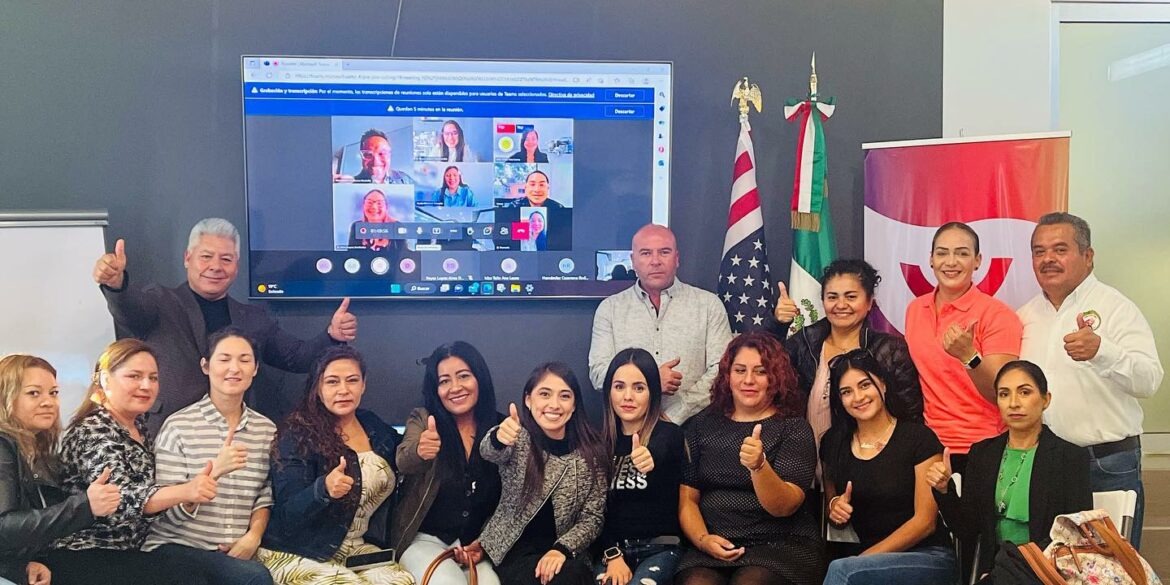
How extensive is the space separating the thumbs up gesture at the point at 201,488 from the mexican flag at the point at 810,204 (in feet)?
7.75

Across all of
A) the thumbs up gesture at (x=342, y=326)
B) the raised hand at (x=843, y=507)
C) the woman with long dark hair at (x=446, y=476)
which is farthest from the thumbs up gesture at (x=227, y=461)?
the raised hand at (x=843, y=507)

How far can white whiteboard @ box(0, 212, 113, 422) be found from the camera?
12.1ft

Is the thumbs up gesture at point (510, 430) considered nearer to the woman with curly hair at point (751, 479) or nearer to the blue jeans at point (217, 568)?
the woman with curly hair at point (751, 479)

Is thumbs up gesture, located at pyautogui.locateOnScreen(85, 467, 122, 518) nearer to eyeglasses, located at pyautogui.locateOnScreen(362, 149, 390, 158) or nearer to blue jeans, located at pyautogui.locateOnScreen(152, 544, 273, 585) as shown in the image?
blue jeans, located at pyautogui.locateOnScreen(152, 544, 273, 585)

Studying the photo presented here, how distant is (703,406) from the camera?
376 cm

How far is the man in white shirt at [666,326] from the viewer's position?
12.5ft

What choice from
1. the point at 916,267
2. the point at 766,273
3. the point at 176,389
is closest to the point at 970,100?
the point at 916,267

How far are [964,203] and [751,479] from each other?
145cm

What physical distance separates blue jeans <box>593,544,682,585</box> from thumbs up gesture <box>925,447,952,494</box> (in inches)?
35.9

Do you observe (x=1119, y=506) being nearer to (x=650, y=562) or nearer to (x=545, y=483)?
(x=650, y=562)

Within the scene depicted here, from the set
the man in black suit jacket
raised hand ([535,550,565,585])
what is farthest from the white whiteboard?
raised hand ([535,550,565,585])

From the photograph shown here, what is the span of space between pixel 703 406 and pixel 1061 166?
168 cm

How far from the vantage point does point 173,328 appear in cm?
366

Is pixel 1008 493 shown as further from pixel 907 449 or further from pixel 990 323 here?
pixel 990 323
